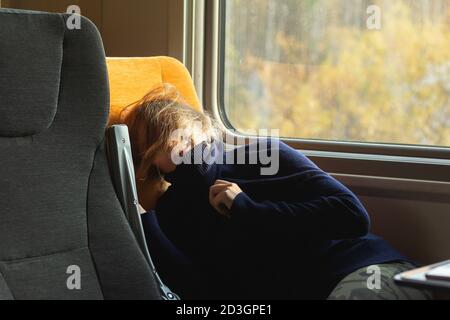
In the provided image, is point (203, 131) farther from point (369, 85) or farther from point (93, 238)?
point (369, 85)

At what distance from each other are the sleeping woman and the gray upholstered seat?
0.21 meters

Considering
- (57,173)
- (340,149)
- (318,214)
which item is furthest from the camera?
(340,149)

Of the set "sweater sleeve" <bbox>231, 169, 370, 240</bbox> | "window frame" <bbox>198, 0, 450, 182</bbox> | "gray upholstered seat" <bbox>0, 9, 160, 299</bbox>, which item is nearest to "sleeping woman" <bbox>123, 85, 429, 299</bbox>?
"sweater sleeve" <bbox>231, 169, 370, 240</bbox>

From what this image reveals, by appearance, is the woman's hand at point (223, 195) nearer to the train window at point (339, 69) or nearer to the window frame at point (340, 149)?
the window frame at point (340, 149)

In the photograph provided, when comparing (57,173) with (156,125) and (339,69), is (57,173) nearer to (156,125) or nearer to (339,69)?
(156,125)

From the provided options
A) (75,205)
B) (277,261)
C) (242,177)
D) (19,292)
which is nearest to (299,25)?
(242,177)

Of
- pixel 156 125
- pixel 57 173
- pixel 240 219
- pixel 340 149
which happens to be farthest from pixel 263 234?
pixel 340 149

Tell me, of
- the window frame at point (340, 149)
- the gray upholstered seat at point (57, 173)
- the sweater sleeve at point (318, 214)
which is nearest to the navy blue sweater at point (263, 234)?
the sweater sleeve at point (318, 214)

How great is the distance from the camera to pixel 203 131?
1.77m

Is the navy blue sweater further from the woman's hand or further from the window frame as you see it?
the window frame

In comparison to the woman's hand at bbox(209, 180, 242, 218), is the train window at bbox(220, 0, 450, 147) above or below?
above

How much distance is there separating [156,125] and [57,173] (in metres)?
0.32

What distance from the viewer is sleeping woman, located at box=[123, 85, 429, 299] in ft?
5.48

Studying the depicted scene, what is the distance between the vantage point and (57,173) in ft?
4.92
